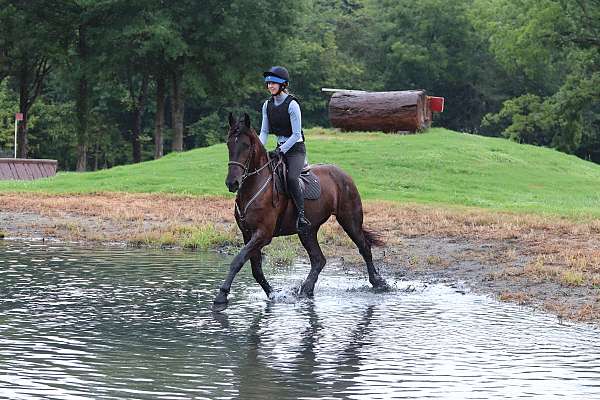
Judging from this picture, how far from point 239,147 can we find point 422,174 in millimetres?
22778

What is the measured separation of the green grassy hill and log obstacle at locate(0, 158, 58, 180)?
16.4 feet

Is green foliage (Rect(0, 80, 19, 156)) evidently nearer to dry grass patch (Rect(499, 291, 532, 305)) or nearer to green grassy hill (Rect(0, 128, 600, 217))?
green grassy hill (Rect(0, 128, 600, 217))

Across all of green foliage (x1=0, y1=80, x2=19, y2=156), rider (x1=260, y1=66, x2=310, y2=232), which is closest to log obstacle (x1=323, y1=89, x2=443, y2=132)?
rider (x1=260, y1=66, x2=310, y2=232)

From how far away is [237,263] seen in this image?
41.2ft

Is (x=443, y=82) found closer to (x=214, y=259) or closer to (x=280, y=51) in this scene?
(x=280, y=51)

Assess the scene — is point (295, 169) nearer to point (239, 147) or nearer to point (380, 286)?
point (239, 147)

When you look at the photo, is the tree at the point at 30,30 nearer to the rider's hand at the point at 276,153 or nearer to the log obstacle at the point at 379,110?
the log obstacle at the point at 379,110

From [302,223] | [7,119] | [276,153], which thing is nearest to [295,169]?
[276,153]

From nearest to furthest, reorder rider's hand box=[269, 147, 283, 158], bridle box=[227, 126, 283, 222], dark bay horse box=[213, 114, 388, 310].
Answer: dark bay horse box=[213, 114, 388, 310]
bridle box=[227, 126, 283, 222]
rider's hand box=[269, 147, 283, 158]

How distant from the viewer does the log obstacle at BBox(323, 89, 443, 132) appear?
41.0m

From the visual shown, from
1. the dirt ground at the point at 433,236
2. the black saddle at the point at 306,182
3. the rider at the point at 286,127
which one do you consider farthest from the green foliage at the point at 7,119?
the rider at the point at 286,127

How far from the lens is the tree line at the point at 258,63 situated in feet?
171

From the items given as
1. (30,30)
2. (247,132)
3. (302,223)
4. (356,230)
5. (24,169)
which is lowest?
(24,169)

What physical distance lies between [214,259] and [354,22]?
235ft
